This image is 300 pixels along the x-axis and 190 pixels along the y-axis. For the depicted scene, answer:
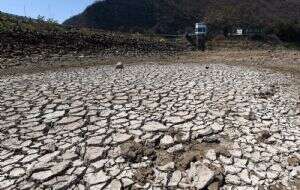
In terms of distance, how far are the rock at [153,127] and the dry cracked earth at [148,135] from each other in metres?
0.02

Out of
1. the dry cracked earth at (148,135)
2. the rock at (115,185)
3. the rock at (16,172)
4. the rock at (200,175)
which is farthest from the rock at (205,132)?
the rock at (16,172)

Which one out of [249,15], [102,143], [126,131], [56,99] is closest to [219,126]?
[126,131]

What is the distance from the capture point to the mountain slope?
56.1 m

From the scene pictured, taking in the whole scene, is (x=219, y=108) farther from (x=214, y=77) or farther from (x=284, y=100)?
(x=214, y=77)

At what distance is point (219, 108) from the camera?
27.9 ft

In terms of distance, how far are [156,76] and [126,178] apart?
22.3 ft

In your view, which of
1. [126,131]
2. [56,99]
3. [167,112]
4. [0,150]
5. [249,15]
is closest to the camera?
[0,150]

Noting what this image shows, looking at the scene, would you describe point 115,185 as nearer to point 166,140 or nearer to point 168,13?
point 166,140

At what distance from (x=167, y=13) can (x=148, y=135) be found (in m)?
54.9

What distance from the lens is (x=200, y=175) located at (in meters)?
5.71

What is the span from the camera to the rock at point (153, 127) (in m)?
7.17

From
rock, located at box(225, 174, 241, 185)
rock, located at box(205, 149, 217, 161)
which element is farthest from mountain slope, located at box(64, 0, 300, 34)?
rock, located at box(225, 174, 241, 185)

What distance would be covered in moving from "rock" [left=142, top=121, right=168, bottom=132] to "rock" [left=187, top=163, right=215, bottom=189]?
1360mm

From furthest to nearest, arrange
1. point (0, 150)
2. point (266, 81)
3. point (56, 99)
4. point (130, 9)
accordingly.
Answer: point (130, 9) → point (266, 81) → point (56, 99) → point (0, 150)
